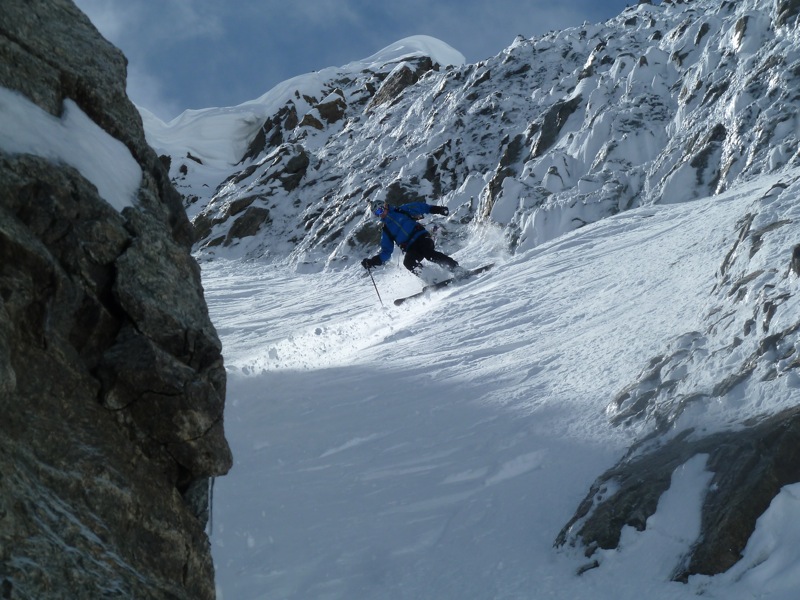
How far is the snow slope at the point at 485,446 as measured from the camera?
4656 mm

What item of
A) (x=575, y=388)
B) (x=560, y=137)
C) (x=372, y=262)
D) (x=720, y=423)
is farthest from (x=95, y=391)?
(x=560, y=137)

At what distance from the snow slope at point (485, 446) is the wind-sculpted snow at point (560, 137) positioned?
6.39m

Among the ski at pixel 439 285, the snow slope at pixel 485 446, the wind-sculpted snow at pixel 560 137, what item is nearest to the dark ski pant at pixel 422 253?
the ski at pixel 439 285

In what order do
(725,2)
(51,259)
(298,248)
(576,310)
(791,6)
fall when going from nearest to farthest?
(51,259) → (576,310) → (791,6) → (725,2) → (298,248)

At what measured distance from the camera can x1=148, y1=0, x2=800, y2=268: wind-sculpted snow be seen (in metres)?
18.6

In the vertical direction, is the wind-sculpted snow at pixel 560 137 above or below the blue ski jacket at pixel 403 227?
above

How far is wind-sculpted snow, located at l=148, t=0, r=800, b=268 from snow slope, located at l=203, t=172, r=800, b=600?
6390mm

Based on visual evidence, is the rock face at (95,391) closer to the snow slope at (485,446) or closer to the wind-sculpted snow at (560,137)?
the snow slope at (485,446)

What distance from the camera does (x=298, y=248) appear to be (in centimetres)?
3164

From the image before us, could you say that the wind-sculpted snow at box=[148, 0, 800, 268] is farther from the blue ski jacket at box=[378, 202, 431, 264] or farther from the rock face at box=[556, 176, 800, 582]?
the rock face at box=[556, 176, 800, 582]

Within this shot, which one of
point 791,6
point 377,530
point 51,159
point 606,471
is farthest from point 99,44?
point 791,6

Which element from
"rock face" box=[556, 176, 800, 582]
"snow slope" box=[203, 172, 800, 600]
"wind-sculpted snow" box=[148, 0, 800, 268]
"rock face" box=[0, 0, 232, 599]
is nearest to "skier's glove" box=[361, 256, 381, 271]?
"snow slope" box=[203, 172, 800, 600]

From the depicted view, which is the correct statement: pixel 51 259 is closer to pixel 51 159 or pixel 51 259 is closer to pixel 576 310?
pixel 51 159

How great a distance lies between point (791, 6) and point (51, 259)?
2199cm
